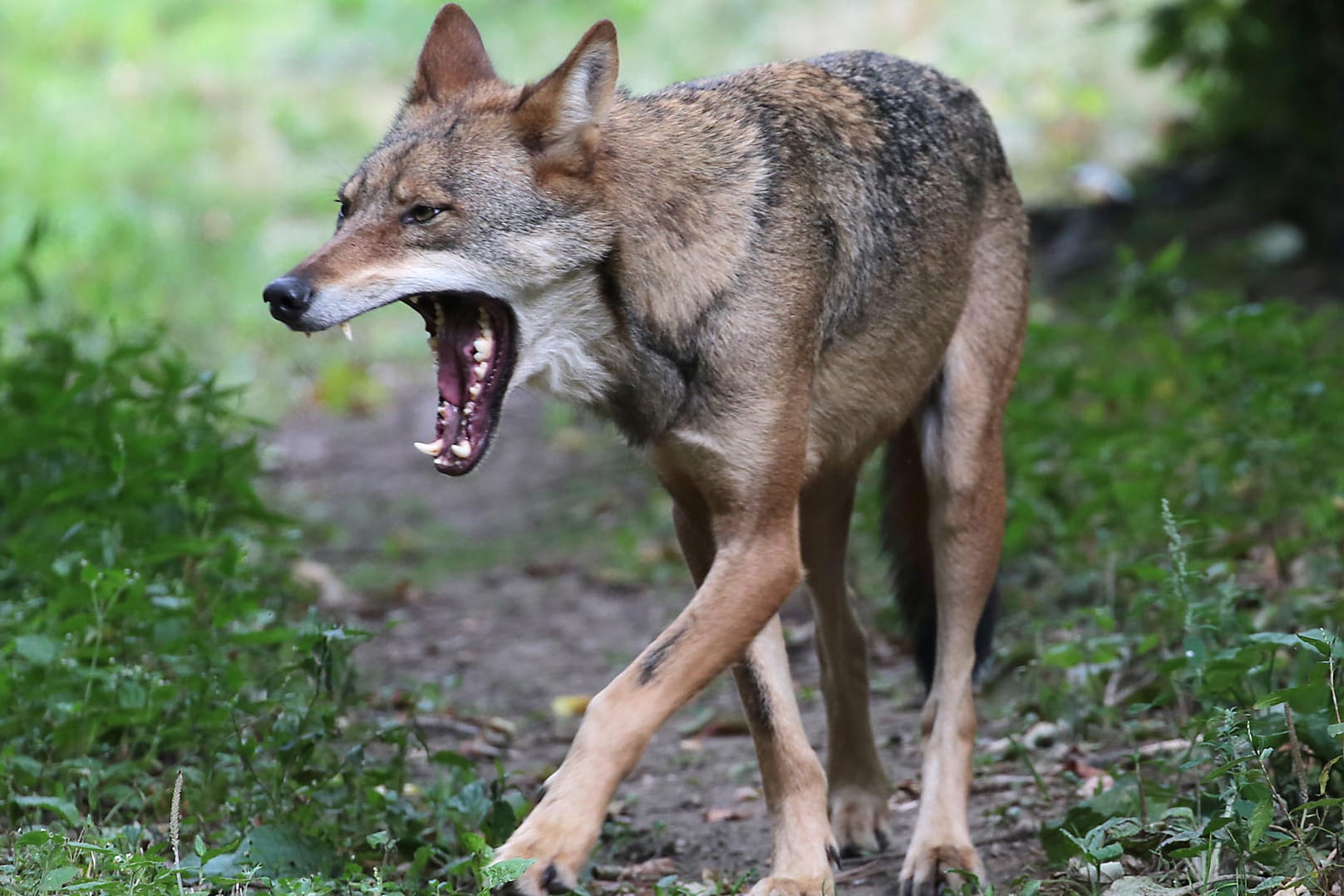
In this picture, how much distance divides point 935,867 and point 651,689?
112cm

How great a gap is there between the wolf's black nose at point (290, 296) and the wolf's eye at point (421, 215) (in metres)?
0.32

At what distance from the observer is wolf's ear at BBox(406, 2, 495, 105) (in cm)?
435

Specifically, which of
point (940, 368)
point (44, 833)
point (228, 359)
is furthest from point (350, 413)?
point (44, 833)

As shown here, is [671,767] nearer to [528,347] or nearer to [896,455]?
[896,455]

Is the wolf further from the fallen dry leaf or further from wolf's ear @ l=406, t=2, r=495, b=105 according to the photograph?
the fallen dry leaf

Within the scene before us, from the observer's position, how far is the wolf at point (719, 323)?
3.82m

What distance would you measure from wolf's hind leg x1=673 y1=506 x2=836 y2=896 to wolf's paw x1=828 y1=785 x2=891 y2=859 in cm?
59

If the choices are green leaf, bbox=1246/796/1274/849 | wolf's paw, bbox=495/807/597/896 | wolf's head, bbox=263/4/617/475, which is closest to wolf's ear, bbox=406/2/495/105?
wolf's head, bbox=263/4/617/475

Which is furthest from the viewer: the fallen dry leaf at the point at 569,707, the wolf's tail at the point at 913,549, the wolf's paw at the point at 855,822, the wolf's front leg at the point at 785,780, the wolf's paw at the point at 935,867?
the fallen dry leaf at the point at 569,707

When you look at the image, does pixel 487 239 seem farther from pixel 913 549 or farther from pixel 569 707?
pixel 569 707

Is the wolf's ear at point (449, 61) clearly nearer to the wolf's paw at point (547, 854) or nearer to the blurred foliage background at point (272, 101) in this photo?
the wolf's paw at point (547, 854)

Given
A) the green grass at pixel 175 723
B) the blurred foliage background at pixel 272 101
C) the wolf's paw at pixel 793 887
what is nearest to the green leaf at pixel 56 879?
the green grass at pixel 175 723

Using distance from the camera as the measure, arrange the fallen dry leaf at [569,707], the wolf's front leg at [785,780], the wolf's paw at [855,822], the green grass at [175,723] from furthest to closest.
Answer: the fallen dry leaf at [569,707]
the wolf's paw at [855,822]
the wolf's front leg at [785,780]
the green grass at [175,723]

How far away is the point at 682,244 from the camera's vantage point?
4059mm
